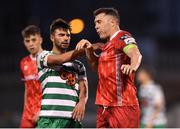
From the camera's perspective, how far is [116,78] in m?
6.11

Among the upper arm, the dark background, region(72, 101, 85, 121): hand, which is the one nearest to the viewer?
the upper arm

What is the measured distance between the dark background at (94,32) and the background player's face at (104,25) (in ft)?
27.5

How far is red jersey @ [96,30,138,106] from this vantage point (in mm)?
6102

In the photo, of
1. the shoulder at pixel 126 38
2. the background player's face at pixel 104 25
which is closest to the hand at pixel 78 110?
the background player's face at pixel 104 25

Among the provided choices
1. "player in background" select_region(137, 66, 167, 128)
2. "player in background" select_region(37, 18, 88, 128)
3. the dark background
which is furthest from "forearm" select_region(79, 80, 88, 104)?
the dark background

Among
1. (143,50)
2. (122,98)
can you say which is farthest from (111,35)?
(143,50)

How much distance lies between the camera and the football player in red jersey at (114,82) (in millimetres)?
6102

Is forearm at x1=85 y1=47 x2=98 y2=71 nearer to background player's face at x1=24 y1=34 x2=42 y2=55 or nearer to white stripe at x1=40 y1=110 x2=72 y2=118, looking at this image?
white stripe at x1=40 y1=110 x2=72 y2=118

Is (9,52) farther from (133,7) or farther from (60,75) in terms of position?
(60,75)

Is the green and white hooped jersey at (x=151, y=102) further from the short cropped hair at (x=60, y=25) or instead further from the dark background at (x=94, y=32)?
the short cropped hair at (x=60, y=25)

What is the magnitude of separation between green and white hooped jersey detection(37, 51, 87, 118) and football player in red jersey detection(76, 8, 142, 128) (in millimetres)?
451

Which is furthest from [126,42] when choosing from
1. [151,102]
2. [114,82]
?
[151,102]

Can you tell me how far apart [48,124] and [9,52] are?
9.59 metres

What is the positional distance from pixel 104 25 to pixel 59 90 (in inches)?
34.5
